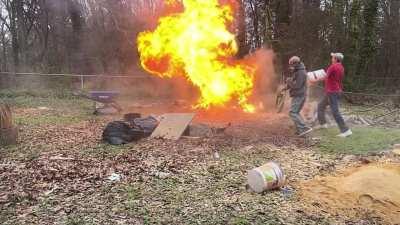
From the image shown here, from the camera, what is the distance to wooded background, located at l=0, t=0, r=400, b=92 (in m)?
18.2

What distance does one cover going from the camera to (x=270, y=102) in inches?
614

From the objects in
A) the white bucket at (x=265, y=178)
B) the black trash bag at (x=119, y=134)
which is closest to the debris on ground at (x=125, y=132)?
the black trash bag at (x=119, y=134)

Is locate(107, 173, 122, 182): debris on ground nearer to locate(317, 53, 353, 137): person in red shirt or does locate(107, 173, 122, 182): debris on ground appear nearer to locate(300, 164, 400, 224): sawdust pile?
locate(300, 164, 400, 224): sawdust pile

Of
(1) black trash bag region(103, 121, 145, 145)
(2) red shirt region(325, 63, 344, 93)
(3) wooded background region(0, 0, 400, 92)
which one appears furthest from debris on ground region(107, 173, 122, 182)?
(3) wooded background region(0, 0, 400, 92)

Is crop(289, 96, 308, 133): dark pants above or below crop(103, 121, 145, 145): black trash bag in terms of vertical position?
above

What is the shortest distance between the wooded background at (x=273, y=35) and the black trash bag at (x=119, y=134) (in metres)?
9.46

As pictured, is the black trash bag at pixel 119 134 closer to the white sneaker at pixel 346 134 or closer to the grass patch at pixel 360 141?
the grass patch at pixel 360 141

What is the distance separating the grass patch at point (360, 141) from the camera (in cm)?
875

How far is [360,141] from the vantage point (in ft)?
31.1

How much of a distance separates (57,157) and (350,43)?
13.9 metres

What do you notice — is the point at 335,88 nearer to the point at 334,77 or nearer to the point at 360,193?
the point at 334,77

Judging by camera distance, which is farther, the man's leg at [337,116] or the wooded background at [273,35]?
the wooded background at [273,35]

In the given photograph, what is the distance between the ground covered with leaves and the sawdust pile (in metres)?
0.14

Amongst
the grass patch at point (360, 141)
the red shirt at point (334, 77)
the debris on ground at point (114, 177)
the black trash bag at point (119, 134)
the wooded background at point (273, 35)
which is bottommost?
the debris on ground at point (114, 177)
